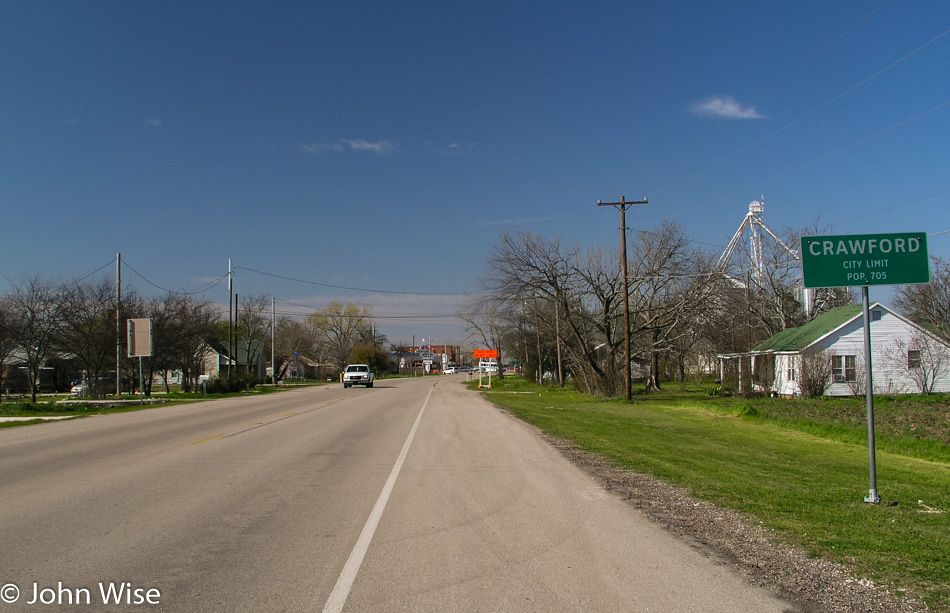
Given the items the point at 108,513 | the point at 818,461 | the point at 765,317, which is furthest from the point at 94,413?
the point at 765,317

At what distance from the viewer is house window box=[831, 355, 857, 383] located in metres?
36.0

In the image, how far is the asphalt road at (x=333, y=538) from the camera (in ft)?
16.9

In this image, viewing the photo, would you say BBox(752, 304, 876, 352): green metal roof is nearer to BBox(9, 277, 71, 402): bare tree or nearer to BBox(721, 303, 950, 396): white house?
BBox(721, 303, 950, 396): white house

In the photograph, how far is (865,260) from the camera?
346 inches

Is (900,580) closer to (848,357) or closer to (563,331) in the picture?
(848,357)

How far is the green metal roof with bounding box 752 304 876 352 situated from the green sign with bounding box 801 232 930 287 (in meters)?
29.8

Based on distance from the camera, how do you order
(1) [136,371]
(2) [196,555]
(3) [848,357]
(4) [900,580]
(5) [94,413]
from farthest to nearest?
1. (1) [136,371]
2. (3) [848,357]
3. (5) [94,413]
4. (2) [196,555]
5. (4) [900,580]

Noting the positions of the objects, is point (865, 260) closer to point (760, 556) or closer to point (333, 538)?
point (760, 556)

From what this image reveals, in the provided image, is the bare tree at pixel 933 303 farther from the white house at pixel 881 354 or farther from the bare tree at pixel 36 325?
the bare tree at pixel 36 325

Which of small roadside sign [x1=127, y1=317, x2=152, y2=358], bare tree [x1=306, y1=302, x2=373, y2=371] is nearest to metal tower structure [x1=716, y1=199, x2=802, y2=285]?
small roadside sign [x1=127, y1=317, x2=152, y2=358]

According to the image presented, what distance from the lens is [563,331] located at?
169ft

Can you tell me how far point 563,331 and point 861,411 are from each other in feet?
94.9

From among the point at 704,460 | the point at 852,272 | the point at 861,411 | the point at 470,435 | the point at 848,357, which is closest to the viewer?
the point at 852,272

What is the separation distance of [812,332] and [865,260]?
3248 centimetres
